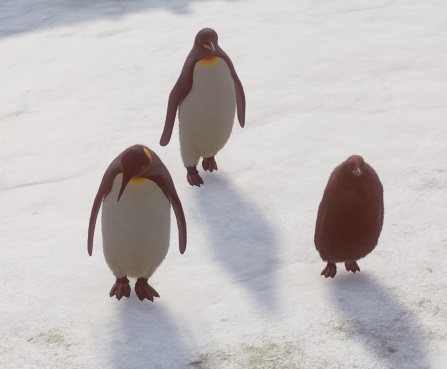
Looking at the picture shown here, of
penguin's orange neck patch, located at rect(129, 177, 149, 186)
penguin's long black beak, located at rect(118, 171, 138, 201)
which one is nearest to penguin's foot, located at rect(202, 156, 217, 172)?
penguin's orange neck patch, located at rect(129, 177, 149, 186)

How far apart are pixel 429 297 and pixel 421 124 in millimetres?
2028

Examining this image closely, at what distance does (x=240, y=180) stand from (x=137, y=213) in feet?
4.62

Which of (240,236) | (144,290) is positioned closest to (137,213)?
(144,290)

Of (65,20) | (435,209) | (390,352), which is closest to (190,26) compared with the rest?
(65,20)

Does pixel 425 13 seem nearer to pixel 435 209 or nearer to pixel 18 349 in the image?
pixel 435 209

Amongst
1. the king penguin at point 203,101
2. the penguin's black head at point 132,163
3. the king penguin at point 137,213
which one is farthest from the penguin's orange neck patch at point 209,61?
the penguin's black head at point 132,163

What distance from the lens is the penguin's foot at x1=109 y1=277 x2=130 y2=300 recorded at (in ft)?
12.1

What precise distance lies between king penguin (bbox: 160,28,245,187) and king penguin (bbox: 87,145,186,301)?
1.01 m

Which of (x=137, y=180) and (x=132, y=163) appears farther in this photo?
(x=137, y=180)

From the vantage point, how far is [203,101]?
445cm

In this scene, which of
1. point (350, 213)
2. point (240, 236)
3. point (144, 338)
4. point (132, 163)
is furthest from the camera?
point (240, 236)

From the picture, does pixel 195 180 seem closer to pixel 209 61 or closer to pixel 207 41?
pixel 209 61

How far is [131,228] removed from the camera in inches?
137

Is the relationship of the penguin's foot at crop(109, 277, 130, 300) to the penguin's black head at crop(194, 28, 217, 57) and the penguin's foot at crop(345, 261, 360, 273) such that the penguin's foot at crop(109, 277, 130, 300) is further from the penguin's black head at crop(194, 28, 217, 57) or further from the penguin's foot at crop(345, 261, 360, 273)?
the penguin's black head at crop(194, 28, 217, 57)
